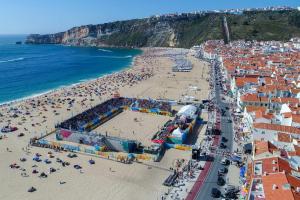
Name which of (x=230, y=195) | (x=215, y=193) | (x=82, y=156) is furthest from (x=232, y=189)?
(x=82, y=156)

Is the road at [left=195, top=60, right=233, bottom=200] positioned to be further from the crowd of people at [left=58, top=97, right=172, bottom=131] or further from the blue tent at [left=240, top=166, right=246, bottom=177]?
the crowd of people at [left=58, top=97, right=172, bottom=131]

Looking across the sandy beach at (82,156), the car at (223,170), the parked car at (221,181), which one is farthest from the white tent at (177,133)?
the parked car at (221,181)

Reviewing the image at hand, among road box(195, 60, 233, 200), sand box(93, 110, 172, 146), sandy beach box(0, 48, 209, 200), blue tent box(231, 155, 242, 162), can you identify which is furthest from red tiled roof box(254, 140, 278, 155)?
sand box(93, 110, 172, 146)

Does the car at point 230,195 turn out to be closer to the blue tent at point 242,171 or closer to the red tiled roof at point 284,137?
the blue tent at point 242,171

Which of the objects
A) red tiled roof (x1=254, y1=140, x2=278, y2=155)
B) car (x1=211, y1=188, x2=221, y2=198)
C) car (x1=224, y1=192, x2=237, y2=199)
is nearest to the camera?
car (x1=224, y1=192, x2=237, y2=199)

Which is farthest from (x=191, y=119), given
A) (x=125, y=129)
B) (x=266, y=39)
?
(x=266, y=39)

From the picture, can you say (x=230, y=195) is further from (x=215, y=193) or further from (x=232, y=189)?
(x=215, y=193)

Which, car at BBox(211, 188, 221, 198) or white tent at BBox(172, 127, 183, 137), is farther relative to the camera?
white tent at BBox(172, 127, 183, 137)

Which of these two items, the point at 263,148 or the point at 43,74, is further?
the point at 43,74

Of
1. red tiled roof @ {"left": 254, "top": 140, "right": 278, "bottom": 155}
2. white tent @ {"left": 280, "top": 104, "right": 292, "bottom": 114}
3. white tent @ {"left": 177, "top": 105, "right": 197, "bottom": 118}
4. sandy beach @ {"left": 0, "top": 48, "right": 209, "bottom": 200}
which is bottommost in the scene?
sandy beach @ {"left": 0, "top": 48, "right": 209, "bottom": 200}
